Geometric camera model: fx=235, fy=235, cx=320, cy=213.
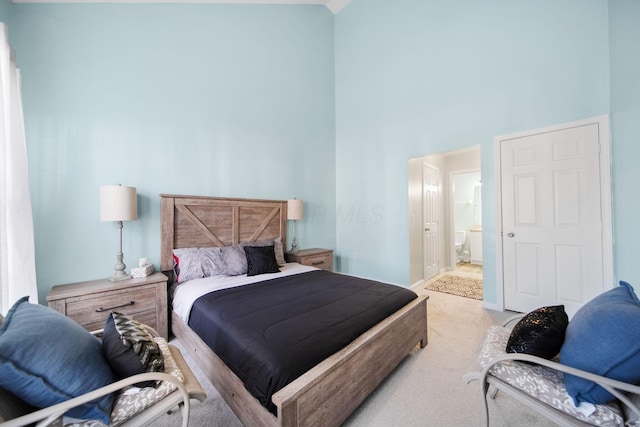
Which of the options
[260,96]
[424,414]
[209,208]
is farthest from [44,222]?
[424,414]

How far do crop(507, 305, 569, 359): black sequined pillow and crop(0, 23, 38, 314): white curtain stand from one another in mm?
3278

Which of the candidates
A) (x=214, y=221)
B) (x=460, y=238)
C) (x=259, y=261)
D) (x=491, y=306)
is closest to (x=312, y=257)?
(x=259, y=261)

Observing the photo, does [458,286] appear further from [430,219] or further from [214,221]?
[214,221]

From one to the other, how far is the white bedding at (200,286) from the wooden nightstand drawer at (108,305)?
0.77ft

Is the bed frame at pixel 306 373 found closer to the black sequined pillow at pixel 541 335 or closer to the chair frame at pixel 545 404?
the chair frame at pixel 545 404

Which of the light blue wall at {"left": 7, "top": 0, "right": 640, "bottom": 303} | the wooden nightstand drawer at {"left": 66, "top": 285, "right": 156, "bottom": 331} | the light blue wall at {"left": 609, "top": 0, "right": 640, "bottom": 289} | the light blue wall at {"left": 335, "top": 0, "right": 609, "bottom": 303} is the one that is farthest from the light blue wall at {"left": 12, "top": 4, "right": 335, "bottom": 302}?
the light blue wall at {"left": 609, "top": 0, "right": 640, "bottom": 289}

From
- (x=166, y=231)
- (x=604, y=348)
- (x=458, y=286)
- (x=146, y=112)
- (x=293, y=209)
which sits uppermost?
(x=146, y=112)

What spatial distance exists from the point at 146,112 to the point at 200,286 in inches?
80.8

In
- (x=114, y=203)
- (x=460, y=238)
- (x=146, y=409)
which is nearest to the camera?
(x=146, y=409)

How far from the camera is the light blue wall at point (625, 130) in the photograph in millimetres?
2098

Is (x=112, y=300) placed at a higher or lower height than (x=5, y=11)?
lower

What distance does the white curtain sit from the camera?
1671 mm

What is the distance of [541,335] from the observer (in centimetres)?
125

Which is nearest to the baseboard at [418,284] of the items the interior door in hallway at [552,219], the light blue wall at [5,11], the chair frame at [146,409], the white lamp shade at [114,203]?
the interior door in hallway at [552,219]
